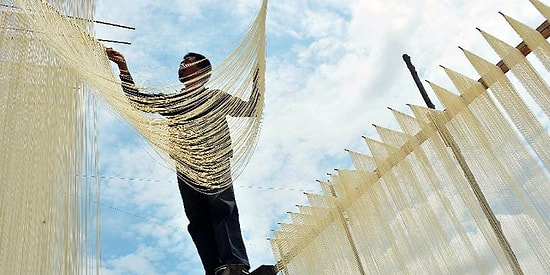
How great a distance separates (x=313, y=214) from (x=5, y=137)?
10.9 ft

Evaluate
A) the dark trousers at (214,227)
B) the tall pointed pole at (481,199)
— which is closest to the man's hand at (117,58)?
the dark trousers at (214,227)

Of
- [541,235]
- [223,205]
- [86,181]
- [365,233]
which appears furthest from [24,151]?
[365,233]

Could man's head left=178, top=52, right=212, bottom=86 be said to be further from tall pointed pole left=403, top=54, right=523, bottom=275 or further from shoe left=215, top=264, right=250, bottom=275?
tall pointed pole left=403, top=54, right=523, bottom=275

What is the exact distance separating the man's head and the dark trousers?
38 cm

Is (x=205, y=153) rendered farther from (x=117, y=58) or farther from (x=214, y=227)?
(x=117, y=58)

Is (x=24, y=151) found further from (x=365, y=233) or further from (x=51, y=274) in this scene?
(x=365, y=233)

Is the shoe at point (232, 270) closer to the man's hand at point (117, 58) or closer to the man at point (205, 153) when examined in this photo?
the man at point (205, 153)

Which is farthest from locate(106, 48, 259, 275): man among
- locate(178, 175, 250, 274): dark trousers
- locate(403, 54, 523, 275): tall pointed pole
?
locate(403, 54, 523, 275): tall pointed pole

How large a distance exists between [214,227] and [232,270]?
0.67 feet

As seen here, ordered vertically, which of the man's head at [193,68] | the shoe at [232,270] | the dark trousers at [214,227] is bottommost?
the shoe at [232,270]

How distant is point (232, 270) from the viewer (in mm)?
1770

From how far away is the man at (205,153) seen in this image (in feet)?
6.01

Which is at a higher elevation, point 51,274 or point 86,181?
point 86,181

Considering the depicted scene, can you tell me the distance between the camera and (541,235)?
299 centimetres
